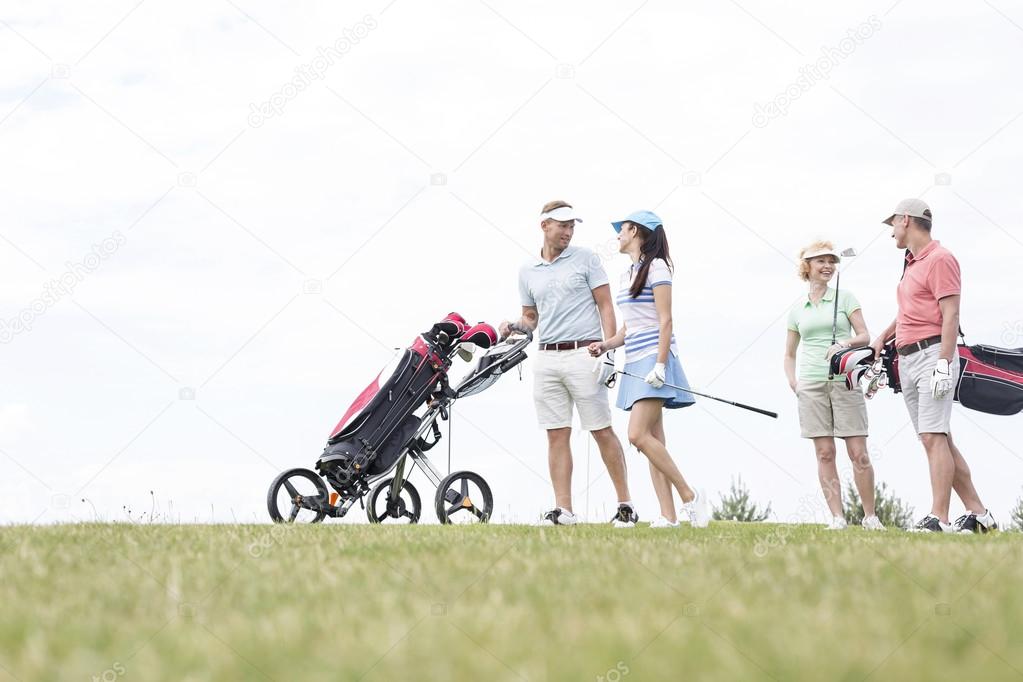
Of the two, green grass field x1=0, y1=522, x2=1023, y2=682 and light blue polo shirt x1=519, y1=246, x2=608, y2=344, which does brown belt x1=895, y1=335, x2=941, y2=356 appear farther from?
green grass field x1=0, y1=522, x2=1023, y2=682

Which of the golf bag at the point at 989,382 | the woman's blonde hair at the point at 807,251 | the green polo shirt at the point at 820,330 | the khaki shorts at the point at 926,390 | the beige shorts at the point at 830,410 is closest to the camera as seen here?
the khaki shorts at the point at 926,390

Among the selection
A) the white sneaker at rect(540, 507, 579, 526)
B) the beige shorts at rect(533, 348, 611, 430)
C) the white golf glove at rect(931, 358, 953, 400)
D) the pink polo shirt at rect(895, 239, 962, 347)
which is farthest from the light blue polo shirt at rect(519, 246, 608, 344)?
the white golf glove at rect(931, 358, 953, 400)

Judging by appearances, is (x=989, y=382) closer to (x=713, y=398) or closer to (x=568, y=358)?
(x=713, y=398)

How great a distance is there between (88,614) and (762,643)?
218 cm

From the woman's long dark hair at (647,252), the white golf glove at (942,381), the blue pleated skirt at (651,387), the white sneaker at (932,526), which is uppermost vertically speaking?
the woman's long dark hair at (647,252)

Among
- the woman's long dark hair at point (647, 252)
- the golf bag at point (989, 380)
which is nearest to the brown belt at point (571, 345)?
the woman's long dark hair at point (647, 252)

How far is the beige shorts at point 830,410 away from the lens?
852 centimetres

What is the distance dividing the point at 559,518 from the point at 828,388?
2.39m

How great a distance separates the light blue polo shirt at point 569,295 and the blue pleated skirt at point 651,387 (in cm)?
47

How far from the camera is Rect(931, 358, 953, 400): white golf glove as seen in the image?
304 inches

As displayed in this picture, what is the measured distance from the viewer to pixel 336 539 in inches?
237

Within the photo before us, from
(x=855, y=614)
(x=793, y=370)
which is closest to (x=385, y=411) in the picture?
(x=793, y=370)

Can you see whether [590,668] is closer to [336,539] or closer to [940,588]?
[940,588]

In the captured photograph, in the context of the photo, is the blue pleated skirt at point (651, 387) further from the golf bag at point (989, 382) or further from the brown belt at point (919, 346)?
the golf bag at point (989, 382)
